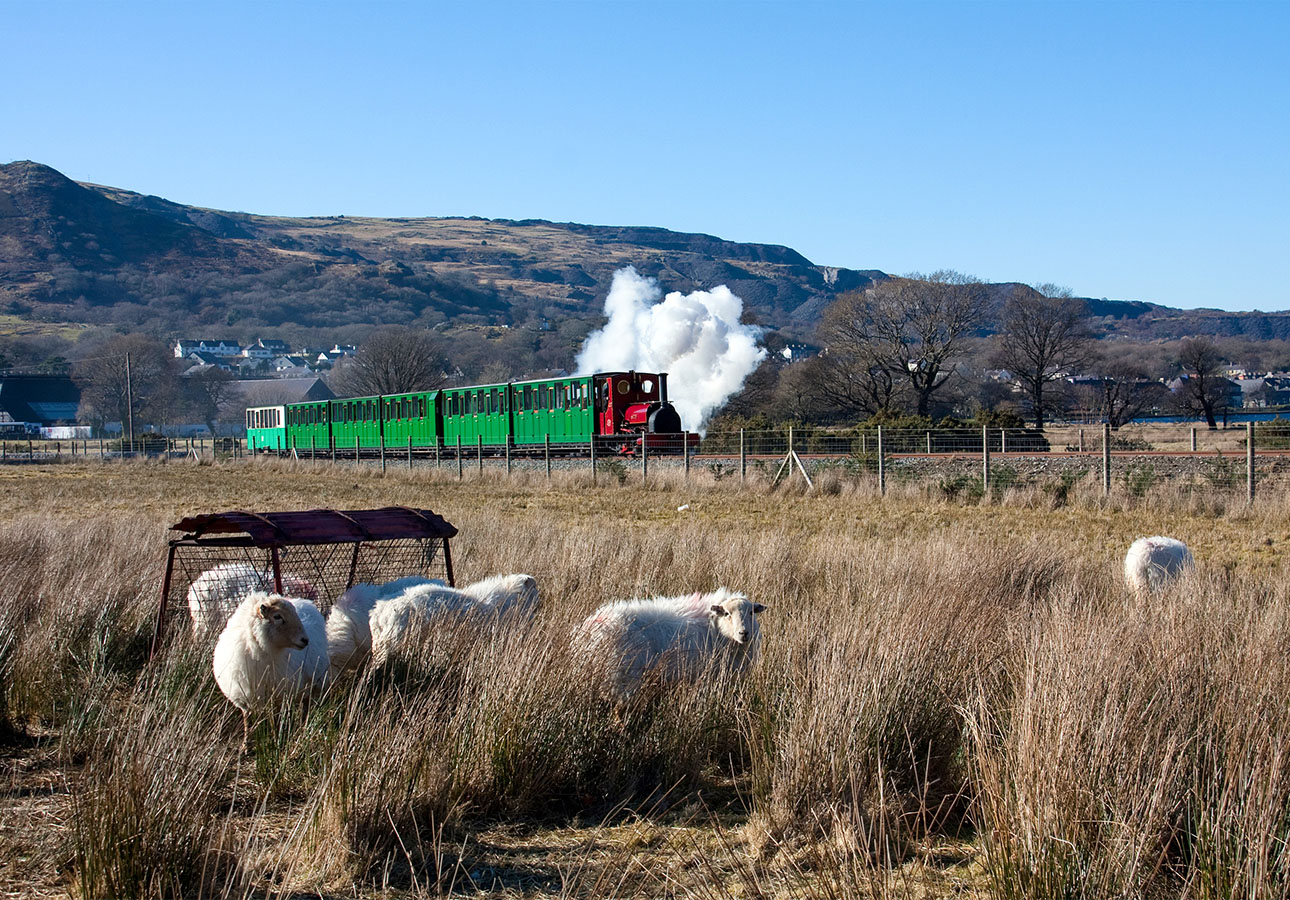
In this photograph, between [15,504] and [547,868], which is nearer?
[547,868]

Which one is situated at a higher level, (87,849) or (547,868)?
(87,849)

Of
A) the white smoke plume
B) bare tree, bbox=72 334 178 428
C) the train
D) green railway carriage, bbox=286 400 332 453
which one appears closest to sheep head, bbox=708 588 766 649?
the train

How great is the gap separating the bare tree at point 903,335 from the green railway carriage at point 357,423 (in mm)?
23502

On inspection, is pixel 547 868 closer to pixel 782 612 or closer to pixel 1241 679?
pixel 1241 679

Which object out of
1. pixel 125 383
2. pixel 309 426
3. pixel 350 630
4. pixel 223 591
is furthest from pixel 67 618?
pixel 125 383

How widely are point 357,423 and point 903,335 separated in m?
27.9

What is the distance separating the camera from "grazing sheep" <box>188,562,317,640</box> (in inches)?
268

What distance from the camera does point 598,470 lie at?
27.0 m

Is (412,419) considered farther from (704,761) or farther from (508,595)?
(704,761)

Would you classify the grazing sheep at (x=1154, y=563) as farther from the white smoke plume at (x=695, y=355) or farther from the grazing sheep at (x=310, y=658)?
the white smoke plume at (x=695, y=355)

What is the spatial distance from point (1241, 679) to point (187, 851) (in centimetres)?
439

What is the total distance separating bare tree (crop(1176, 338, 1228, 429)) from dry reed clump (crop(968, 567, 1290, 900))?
6344cm

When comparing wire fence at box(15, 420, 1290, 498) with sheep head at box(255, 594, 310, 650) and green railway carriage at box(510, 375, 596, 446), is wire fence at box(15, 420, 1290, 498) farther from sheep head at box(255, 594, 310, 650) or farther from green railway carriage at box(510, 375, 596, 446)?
sheep head at box(255, 594, 310, 650)

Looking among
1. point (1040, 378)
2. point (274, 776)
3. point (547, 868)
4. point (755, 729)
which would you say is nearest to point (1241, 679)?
point (755, 729)
